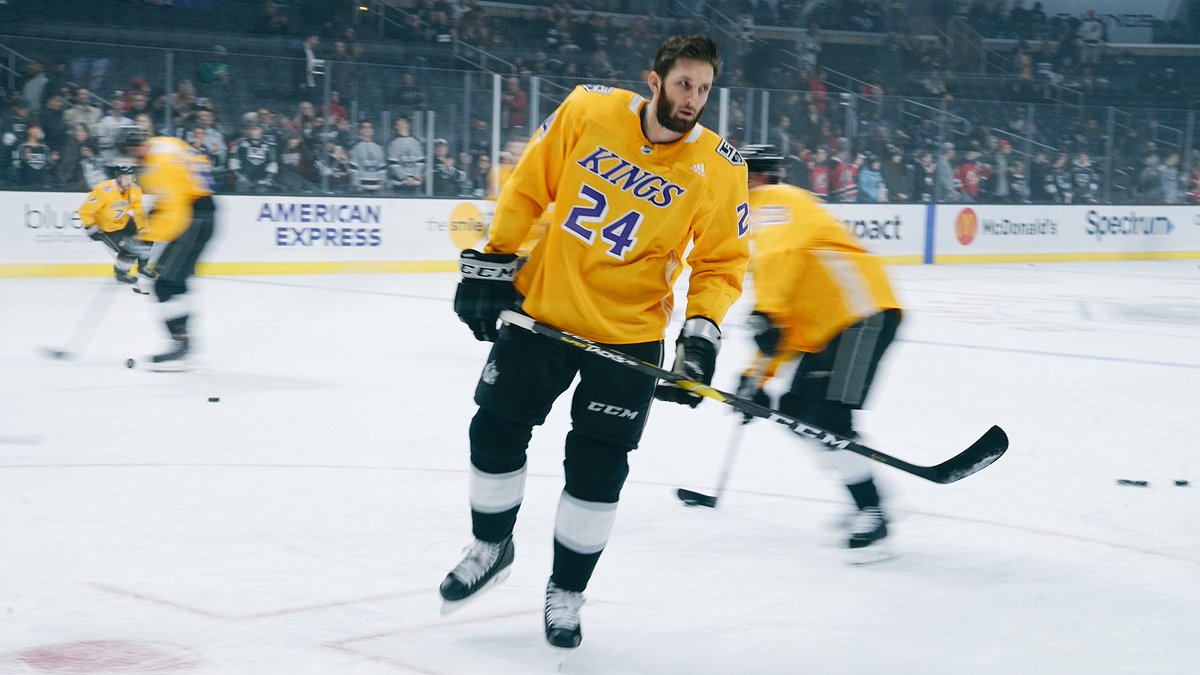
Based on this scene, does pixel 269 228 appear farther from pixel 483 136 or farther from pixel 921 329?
pixel 921 329

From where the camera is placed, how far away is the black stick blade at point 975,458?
10.8 feet

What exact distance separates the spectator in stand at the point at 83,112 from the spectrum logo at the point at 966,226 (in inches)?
373

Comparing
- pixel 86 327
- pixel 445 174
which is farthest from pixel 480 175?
pixel 86 327

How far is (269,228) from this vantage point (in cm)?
1179

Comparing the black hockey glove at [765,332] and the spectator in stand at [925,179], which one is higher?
the black hockey glove at [765,332]

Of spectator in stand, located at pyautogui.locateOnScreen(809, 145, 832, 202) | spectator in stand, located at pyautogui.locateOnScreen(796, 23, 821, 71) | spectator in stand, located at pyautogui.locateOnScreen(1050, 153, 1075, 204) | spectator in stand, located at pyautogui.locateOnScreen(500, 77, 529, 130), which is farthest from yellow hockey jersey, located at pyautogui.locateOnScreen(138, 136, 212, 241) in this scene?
spectator in stand, located at pyautogui.locateOnScreen(796, 23, 821, 71)

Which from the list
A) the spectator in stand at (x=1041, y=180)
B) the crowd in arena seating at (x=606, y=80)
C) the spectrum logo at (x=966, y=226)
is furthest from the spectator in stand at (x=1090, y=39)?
the spectrum logo at (x=966, y=226)

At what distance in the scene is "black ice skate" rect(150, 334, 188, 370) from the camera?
633cm

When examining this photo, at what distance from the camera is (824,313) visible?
3508mm

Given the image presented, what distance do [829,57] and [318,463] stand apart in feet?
55.1

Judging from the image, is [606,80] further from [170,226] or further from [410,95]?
[170,226]

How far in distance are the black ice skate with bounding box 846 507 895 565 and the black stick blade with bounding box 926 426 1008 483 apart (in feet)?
0.59

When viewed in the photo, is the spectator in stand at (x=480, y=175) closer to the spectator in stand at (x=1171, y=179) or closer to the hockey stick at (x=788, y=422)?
Result: the spectator in stand at (x=1171, y=179)

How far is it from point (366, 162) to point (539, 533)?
929cm
